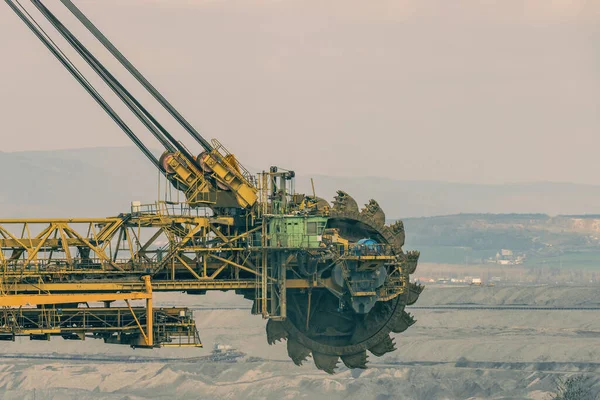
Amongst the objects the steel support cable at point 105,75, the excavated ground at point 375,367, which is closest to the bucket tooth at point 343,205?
the steel support cable at point 105,75

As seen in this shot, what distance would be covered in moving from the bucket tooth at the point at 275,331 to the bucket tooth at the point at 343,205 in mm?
6993

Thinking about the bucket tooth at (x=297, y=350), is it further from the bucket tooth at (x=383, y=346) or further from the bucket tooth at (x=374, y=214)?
the bucket tooth at (x=374, y=214)

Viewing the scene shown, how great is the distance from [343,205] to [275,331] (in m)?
7.85

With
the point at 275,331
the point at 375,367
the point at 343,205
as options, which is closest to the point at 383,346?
the point at 275,331

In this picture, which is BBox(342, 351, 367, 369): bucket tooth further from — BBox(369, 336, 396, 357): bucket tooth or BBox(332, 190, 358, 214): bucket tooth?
BBox(332, 190, 358, 214): bucket tooth

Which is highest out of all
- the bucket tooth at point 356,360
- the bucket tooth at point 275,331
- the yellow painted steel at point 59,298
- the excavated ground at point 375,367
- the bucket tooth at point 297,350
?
the yellow painted steel at point 59,298

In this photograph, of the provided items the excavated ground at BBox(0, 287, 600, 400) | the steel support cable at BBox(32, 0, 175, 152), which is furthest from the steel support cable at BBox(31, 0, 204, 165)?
the excavated ground at BBox(0, 287, 600, 400)

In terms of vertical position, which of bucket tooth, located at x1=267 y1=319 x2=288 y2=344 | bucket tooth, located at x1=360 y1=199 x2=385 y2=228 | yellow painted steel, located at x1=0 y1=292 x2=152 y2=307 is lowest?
Result: bucket tooth, located at x1=267 y1=319 x2=288 y2=344

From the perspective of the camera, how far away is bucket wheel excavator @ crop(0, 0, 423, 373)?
234 feet

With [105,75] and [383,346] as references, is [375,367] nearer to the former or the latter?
[383,346]

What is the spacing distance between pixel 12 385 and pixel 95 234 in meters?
96.2

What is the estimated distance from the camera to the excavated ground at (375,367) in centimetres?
14688

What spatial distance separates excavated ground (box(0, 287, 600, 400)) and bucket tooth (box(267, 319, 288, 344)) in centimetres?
6578

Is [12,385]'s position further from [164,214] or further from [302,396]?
[164,214]
